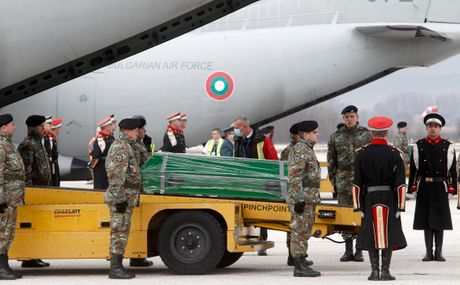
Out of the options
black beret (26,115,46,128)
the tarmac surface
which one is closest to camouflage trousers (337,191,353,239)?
the tarmac surface

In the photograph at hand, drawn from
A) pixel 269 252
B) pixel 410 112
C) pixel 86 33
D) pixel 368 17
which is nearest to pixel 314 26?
pixel 368 17

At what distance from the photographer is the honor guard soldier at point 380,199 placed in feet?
35.8

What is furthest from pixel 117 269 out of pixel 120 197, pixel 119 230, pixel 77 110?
pixel 77 110

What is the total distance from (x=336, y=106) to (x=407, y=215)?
2217 cm

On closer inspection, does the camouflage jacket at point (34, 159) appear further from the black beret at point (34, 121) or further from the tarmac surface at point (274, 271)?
the tarmac surface at point (274, 271)

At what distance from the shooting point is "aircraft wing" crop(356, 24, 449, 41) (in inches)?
821

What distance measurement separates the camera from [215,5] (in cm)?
1230

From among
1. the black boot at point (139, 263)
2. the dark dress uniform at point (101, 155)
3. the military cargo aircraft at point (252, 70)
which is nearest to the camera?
the black boot at point (139, 263)

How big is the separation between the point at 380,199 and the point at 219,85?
1120 cm

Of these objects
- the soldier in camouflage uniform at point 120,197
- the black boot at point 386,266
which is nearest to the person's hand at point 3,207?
the soldier in camouflage uniform at point 120,197

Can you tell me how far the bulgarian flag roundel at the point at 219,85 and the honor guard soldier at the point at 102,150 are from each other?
6266mm

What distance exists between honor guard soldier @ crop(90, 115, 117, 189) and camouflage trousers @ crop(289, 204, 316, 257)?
15.9ft

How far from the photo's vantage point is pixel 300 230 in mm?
11367

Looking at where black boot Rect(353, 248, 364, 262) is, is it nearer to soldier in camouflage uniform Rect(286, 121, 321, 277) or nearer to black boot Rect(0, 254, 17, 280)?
soldier in camouflage uniform Rect(286, 121, 321, 277)
